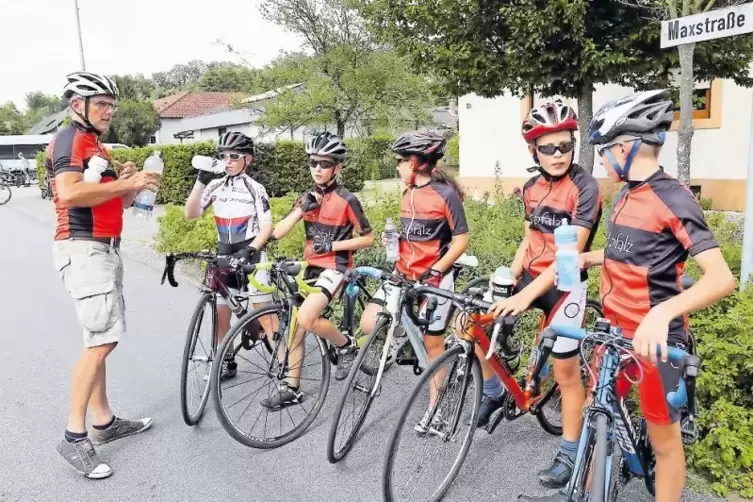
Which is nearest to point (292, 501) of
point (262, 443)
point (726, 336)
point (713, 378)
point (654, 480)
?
point (262, 443)

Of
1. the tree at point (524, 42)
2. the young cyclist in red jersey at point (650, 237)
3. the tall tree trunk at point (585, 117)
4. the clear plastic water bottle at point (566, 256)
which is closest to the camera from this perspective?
the young cyclist in red jersey at point (650, 237)

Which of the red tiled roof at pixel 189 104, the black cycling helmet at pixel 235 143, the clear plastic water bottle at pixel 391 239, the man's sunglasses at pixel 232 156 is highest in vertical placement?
the red tiled roof at pixel 189 104

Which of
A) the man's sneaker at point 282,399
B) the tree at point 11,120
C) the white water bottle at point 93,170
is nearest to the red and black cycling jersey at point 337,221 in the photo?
the man's sneaker at point 282,399

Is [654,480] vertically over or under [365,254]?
under

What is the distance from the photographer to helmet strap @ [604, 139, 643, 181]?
2432 millimetres

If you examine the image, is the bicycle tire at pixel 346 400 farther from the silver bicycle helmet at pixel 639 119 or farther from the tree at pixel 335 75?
the tree at pixel 335 75

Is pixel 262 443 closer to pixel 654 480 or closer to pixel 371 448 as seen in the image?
pixel 371 448

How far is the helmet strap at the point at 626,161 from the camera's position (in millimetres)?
2432

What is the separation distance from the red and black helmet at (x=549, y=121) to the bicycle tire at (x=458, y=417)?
1.22 meters

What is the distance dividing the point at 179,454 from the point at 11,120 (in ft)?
364

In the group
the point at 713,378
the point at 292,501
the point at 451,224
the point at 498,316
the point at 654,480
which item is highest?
the point at 451,224

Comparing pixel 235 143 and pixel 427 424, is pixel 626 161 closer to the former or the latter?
pixel 427 424

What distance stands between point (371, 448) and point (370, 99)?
14914mm

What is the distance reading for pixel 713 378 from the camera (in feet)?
10.7
